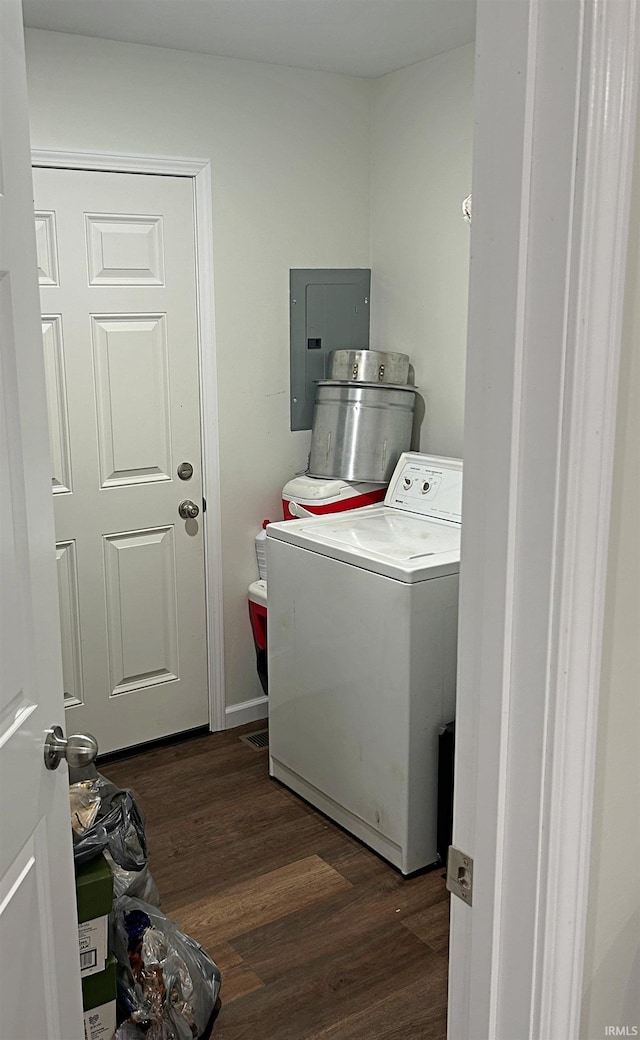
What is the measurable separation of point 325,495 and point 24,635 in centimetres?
212

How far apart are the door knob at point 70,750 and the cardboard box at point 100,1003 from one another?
738 mm

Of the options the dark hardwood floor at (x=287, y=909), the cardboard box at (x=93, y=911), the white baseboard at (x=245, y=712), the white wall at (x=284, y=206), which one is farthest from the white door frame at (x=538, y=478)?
the white baseboard at (x=245, y=712)

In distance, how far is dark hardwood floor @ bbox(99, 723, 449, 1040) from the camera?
2117mm

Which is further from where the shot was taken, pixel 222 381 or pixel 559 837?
pixel 222 381

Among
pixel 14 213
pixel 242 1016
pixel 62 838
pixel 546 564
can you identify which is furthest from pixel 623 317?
pixel 242 1016

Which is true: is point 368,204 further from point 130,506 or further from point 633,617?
point 633,617

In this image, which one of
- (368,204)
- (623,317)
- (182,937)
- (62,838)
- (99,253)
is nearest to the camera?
(623,317)

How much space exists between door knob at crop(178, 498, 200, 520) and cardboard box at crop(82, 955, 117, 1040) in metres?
1.78

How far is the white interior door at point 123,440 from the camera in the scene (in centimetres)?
302

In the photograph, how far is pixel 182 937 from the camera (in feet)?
6.70

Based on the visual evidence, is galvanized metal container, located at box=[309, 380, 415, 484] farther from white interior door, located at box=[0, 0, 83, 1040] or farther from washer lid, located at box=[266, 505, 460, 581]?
white interior door, located at box=[0, 0, 83, 1040]

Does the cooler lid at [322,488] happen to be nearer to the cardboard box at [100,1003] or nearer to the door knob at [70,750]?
the cardboard box at [100,1003]

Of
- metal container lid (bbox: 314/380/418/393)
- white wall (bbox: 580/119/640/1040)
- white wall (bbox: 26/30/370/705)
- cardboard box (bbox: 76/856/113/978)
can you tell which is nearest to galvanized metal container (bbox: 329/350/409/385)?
metal container lid (bbox: 314/380/418/393)

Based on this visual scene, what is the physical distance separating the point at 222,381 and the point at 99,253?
2.01ft
